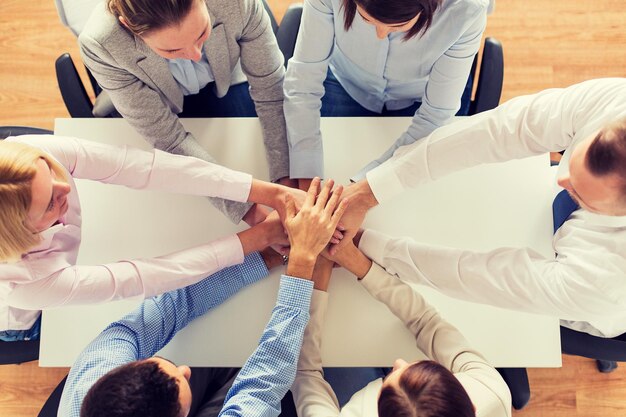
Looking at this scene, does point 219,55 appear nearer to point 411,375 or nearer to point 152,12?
point 152,12

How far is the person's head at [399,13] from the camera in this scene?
981 millimetres

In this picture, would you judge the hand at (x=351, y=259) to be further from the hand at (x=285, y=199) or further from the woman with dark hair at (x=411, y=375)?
the hand at (x=285, y=199)

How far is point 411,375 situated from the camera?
109 centimetres

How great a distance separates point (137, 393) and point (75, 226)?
17.6 inches

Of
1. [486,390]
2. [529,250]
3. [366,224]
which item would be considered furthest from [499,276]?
[366,224]

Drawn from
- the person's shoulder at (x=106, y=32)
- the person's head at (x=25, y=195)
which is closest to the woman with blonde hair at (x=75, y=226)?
the person's head at (x=25, y=195)

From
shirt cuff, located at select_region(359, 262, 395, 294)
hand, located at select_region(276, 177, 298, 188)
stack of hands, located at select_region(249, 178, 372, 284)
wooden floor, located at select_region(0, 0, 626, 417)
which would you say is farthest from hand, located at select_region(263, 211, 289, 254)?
wooden floor, located at select_region(0, 0, 626, 417)

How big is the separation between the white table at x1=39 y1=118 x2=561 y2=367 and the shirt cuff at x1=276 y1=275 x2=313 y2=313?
93 mm

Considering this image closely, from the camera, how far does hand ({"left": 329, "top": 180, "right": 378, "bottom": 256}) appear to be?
1.33 meters

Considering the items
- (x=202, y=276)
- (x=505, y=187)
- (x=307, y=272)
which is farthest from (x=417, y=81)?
(x=202, y=276)

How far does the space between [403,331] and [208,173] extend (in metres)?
0.62

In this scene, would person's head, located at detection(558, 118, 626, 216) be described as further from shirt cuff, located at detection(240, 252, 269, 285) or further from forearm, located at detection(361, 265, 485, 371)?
shirt cuff, located at detection(240, 252, 269, 285)

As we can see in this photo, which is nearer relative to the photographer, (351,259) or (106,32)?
(106,32)

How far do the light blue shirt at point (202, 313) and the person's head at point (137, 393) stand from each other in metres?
0.11
